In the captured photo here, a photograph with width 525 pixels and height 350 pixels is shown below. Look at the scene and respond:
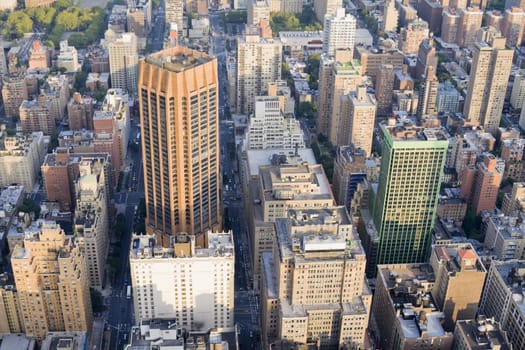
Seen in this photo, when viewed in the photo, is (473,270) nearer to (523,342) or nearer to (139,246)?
(523,342)

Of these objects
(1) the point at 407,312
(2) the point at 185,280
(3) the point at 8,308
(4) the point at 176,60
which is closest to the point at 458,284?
(1) the point at 407,312

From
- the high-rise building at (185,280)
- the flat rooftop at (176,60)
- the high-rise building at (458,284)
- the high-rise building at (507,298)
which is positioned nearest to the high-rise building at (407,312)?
the high-rise building at (458,284)

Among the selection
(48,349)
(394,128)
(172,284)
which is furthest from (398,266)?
(48,349)

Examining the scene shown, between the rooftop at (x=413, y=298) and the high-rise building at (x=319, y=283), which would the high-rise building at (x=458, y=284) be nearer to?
the rooftop at (x=413, y=298)

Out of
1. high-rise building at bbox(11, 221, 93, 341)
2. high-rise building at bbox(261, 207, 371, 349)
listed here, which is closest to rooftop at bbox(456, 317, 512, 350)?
high-rise building at bbox(261, 207, 371, 349)

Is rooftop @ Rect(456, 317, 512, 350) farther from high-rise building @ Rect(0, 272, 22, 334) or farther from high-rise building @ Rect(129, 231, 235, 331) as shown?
high-rise building @ Rect(0, 272, 22, 334)

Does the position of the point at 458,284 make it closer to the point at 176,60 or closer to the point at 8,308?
the point at 176,60
